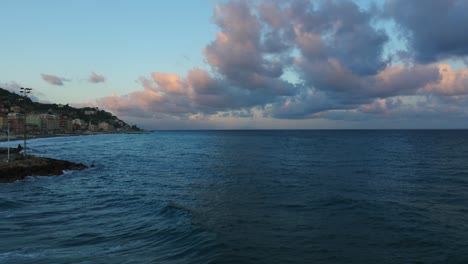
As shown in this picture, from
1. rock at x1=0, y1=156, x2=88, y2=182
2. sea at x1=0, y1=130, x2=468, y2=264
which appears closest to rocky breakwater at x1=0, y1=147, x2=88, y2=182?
rock at x1=0, y1=156, x2=88, y2=182

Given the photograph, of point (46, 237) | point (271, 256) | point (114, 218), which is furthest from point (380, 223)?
point (46, 237)

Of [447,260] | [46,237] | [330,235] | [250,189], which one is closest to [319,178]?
[250,189]

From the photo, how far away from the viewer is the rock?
40.5 m

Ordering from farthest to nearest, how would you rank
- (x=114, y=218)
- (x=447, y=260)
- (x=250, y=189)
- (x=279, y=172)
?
(x=279, y=172) → (x=250, y=189) → (x=114, y=218) → (x=447, y=260)

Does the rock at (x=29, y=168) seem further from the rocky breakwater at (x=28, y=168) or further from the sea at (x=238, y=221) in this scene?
the sea at (x=238, y=221)

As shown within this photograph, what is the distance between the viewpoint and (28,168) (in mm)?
43750

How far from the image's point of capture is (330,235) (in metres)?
18.4

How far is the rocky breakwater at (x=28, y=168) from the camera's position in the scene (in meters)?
40.5

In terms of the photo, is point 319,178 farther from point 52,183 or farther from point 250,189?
point 52,183

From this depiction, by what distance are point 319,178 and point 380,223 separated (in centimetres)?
1943

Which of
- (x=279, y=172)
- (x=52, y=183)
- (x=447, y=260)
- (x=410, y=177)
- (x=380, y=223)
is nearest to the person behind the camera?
(x=447, y=260)

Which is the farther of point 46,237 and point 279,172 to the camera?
point 279,172

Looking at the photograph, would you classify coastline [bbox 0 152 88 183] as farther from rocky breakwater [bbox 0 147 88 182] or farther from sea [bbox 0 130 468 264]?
sea [bbox 0 130 468 264]

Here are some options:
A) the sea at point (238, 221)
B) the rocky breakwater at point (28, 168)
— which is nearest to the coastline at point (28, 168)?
the rocky breakwater at point (28, 168)
